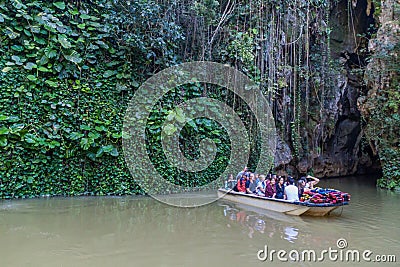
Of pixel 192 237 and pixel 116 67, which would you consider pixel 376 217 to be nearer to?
pixel 192 237

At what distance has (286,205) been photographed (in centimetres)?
718

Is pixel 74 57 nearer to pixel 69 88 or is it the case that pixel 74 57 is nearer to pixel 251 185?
pixel 69 88

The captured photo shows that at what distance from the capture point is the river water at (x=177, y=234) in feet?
14.7

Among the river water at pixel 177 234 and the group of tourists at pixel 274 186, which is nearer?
the river water at pixel 177 234

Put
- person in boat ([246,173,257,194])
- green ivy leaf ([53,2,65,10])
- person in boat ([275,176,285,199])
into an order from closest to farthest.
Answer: person in boat ([275,176,285,199]) < person in boat ([246,173,257,194]) < green ivy leaf ([53,2,65,10])

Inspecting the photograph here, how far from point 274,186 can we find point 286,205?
0.93m

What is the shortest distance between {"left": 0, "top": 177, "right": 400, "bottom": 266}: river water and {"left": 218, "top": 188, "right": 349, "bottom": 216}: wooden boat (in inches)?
6.4

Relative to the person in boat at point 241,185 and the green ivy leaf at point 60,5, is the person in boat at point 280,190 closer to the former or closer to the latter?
the person in boat at point 241,185

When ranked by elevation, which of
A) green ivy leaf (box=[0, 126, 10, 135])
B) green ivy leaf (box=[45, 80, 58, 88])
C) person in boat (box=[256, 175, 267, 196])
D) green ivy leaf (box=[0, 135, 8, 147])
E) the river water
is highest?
green ivy leaf (box=[45, 80, 58, 88])

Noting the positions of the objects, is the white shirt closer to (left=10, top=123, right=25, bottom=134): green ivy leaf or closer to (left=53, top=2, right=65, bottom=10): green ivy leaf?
(left=10, top=123, right=25, bottom=134): green ivy leaf

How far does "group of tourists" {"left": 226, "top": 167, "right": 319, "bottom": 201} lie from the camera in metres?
7.45

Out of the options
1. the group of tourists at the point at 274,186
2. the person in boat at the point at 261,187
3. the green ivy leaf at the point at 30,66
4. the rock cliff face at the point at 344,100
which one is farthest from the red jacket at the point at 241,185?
the green ivy leaf at the point at 30,66

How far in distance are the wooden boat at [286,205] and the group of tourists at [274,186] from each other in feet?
0.82

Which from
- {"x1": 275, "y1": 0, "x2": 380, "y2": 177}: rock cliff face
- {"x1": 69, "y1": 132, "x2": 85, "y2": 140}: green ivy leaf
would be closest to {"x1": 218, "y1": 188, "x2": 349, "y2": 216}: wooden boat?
{"x1": 69, "y1": 132, "x2": 85, "y2": 140}: green ivy leaf
